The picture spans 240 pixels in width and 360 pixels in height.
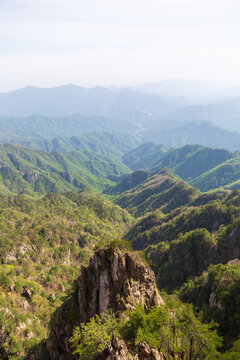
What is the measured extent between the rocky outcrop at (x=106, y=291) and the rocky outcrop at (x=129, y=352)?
856cm

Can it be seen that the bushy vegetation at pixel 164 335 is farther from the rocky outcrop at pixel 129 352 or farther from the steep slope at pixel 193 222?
the steep slope at pixel 193 222

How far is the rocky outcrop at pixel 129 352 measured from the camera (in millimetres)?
25125

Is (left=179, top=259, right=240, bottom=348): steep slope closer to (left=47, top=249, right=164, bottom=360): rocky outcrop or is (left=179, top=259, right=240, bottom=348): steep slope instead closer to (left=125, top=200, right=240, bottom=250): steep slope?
(left=47, top=249, right=164, bottom=360): rocky outcrop

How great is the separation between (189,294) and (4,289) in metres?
59.2

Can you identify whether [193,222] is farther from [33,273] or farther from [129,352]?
[129,352]

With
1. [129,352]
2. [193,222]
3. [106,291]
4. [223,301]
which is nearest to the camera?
[129,352]

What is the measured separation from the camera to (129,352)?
85.9ft

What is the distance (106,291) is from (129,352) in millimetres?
14409

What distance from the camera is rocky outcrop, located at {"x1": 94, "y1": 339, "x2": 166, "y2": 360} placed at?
25.1m

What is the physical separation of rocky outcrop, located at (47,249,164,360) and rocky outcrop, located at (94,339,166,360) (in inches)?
337

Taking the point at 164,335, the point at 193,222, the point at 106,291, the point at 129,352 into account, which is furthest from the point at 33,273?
the point at 164,335

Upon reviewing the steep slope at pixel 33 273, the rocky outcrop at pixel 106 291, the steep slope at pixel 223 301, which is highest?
the rocky outcrop at pixel 106 291

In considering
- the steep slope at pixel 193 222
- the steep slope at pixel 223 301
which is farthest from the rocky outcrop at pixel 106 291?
the steep slope at pixel 193 222

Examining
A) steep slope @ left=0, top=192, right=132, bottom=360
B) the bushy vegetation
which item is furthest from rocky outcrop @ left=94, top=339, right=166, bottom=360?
steep slope @ left=0, top=192, right=132, bottom=360
